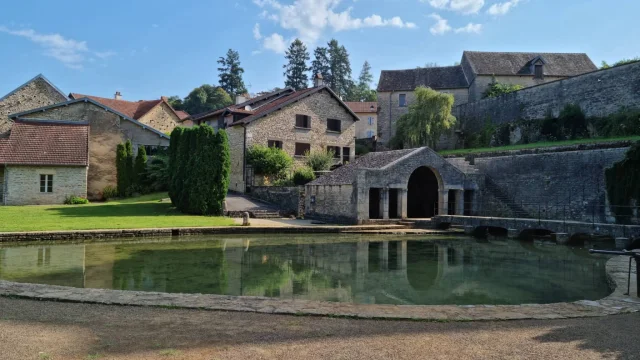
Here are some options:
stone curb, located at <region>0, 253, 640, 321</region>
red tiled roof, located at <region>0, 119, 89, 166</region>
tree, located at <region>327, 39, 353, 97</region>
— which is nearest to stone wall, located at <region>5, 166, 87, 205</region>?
red tiled roof, located at <region>0, 119, 89, 166</region>

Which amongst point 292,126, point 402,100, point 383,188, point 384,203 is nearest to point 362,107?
point 402,100

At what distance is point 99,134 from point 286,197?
13819 mm

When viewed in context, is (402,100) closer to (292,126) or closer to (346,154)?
(346,154)

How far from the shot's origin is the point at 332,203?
75.3 ft

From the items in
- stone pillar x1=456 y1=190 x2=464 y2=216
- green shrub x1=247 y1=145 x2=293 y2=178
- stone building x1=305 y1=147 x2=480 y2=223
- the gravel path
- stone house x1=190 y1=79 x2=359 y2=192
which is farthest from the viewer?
stone house x1=190 y1=79 x2=359 y2=192

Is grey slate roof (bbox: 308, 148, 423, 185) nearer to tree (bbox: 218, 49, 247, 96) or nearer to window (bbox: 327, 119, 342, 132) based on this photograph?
window (bbox: 327, 119, 342, 132)

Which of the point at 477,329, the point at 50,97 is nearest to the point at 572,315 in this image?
the point at 477,329

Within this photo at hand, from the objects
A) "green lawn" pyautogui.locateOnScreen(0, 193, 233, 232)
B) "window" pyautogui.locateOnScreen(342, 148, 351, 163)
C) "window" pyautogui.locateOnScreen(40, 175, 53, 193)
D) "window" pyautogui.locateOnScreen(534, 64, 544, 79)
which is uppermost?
"window" pyautogui.locateOnScreen(534, 64, 544, 79)

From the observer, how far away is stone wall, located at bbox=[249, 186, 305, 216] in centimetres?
2455

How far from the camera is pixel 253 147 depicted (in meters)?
29.5

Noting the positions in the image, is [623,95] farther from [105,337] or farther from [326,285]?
[105,337]

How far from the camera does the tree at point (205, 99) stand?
6512 cm

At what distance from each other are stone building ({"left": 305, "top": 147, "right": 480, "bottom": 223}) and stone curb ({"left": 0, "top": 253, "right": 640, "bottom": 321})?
1501cm

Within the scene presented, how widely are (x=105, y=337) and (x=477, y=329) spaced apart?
4198mm
